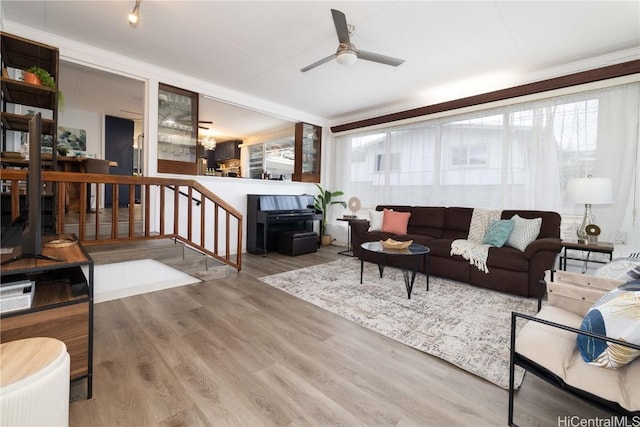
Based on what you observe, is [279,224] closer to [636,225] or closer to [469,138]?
[469,138]

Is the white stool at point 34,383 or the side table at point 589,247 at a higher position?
the side table at point 589,247

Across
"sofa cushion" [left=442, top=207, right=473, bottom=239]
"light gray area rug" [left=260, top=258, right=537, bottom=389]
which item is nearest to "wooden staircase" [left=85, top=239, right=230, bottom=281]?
"light gray area rug" [left=260, top=258, right=537, bottom=389]

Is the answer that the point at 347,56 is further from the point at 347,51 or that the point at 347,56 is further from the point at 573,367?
the point at 573,367

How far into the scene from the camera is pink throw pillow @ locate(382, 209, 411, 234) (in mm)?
4496

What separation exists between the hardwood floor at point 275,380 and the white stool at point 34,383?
0.46 m

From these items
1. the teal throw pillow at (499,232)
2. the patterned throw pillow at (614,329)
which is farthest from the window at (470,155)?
the patterned throw pillow at (614,329)

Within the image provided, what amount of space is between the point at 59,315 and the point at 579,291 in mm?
2814

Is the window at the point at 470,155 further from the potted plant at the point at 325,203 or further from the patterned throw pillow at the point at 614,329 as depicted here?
the patterned throw pillow at the point at 614,329

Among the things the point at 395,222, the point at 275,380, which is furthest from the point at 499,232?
the point at 275,380

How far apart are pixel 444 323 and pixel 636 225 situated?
101 inches

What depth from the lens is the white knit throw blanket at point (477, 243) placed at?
335cm

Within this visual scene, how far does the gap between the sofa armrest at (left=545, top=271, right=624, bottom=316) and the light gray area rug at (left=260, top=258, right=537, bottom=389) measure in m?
0.50

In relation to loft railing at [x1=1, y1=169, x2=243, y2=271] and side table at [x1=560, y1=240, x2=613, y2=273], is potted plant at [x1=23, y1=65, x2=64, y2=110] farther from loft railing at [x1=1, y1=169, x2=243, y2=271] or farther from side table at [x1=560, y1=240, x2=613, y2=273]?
side table at [x1=560, y1=240, x2=613, y2=273]

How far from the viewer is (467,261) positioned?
3479mm
